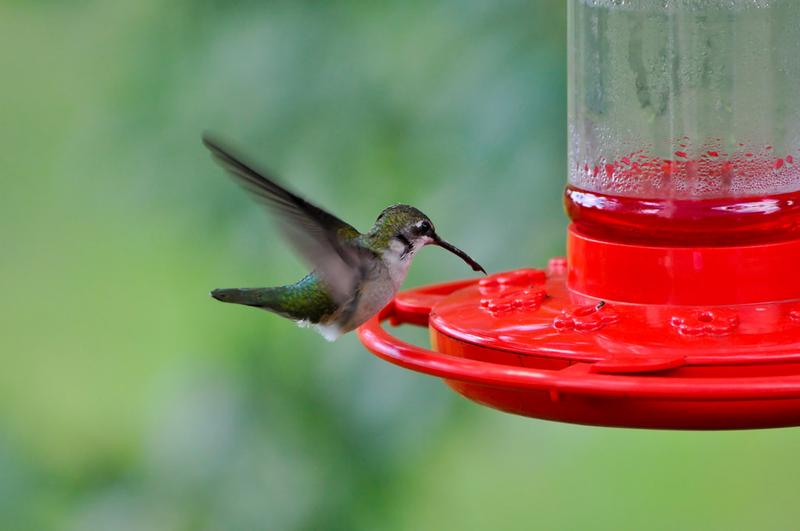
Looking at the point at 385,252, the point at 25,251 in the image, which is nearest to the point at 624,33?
the point at 385,252

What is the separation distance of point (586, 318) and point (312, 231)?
0.70 m

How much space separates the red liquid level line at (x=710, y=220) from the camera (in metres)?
2.99

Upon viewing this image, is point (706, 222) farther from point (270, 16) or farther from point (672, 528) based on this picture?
point (672, 528)

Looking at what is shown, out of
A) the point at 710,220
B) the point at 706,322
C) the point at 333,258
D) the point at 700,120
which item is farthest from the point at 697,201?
the point at 333,258

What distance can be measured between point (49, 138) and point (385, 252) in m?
2.05

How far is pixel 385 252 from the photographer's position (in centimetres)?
322

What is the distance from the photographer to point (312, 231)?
3.05m

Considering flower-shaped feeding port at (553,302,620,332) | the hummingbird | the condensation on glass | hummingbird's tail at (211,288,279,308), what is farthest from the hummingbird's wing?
the condensation on glass

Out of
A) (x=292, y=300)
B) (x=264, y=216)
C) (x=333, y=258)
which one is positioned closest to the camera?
(x=333, y=258)

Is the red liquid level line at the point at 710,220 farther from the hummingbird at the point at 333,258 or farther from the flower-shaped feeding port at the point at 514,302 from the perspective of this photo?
the hummingbird at the point at 333,258

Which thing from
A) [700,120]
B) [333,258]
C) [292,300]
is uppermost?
[700,120]

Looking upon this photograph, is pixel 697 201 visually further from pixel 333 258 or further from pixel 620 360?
pixel 333 258

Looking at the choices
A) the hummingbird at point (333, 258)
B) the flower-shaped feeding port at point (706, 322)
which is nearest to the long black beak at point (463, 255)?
the hummingbird at point (333, 258)

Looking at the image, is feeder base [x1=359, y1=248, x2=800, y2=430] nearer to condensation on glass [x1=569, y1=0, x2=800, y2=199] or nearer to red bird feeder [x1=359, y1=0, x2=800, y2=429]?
red bird feeder [x1=359, y1=0, x2=800, y2=429]
